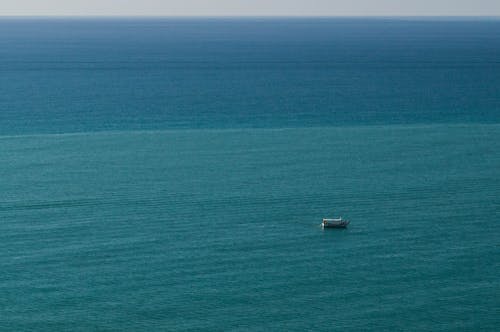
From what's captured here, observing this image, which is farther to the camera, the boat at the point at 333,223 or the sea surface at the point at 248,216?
the boat at the point at 333,223

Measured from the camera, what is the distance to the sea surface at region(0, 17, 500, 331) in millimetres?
59188

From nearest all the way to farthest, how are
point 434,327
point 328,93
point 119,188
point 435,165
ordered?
point 434,327, point 119,188, point 435,165, point 328,93

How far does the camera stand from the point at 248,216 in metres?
77.4

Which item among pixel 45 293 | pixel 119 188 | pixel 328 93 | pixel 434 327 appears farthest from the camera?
pixel 328 93

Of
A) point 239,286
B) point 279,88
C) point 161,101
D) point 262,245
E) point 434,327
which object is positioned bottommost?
point 434,327

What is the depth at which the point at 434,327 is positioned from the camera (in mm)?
56531

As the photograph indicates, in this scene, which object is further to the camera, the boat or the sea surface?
the boat

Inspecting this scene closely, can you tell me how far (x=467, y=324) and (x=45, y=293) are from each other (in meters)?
27.5

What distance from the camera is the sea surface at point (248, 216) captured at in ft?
194

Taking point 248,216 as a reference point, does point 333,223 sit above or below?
below

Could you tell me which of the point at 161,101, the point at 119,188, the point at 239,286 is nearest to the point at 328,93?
the point at 161,101

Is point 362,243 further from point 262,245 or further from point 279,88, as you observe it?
point 279,88

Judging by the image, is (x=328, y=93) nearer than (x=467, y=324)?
No

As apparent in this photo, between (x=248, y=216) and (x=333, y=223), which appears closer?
(x=333, y=223)
